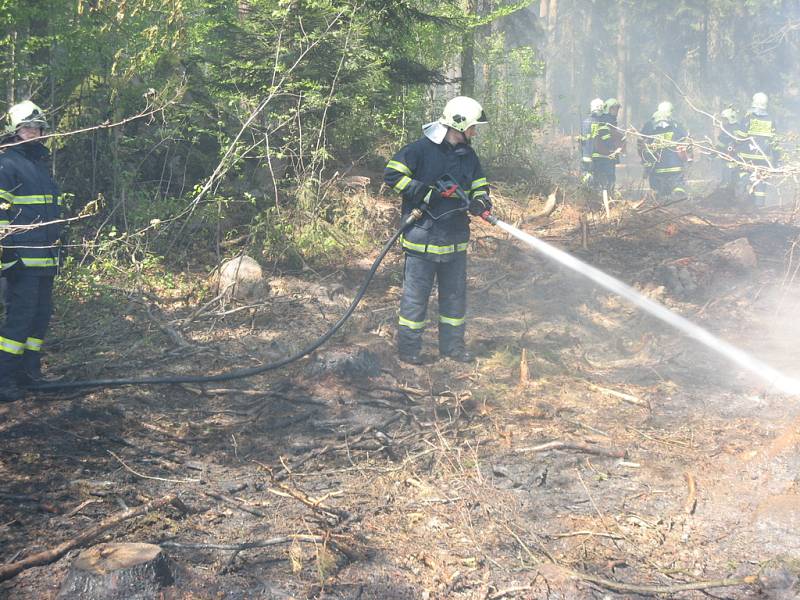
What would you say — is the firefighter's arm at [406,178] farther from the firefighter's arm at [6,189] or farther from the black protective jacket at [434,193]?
the firefighter's arm at [6,189]

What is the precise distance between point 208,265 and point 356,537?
223 inches

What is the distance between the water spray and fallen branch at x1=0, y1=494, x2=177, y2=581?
3564 mm

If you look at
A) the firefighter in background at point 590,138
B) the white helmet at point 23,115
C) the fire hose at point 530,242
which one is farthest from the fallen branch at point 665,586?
the firefighter in background at point 590,138

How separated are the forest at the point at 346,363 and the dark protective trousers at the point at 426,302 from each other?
239 mm

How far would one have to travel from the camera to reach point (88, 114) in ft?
26.6

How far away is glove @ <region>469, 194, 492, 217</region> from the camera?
614cm

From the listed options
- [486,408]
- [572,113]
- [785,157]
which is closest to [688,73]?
[572,113]

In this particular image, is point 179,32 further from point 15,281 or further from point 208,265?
point 15,281

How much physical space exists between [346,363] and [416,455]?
146 cm

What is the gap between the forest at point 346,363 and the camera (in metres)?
3.44

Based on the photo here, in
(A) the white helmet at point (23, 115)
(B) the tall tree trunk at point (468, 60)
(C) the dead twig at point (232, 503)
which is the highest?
(B) the tall tree trunk at point (468, 60)

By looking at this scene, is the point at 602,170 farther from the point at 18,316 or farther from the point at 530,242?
the point at 18,316

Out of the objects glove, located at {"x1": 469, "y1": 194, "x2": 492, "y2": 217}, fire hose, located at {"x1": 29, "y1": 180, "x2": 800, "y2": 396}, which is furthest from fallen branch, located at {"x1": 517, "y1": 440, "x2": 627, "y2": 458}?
glove, located at {"x1": 469, "y1": 194, "x2": 492, "y2": 217}

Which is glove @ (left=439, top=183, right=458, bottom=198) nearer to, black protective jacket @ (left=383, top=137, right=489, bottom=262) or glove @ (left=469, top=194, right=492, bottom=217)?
black protective jacket @ (left=383, top=137, right=489, bottom=262)
